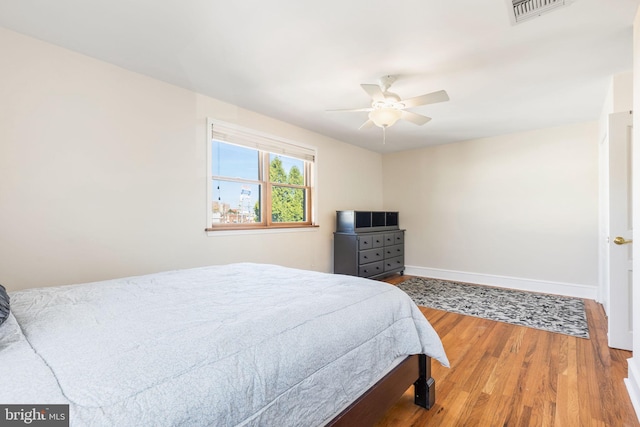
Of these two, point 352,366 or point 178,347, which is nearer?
point 178,347

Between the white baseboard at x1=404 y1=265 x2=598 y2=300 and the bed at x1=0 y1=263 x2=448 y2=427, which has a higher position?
the bed at x1=0 y1=263 x2=448 y2=427

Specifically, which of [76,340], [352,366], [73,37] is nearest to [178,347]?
[76,340]

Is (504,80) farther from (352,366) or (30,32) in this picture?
(30,32)

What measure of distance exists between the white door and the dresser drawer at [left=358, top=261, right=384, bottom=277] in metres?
2.69

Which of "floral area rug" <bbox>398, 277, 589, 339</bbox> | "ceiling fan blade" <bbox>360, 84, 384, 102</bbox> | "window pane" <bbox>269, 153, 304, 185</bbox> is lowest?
"floral area rug" <bbox>398, 277, 589, 339</bbox>

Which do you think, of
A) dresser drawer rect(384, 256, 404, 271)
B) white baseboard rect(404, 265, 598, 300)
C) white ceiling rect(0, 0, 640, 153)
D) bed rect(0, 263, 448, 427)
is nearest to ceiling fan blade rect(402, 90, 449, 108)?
white ceiling rect(0, 0, 640, 153)

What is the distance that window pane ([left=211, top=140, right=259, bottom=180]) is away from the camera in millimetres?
3383

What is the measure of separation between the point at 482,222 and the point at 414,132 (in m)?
1.85

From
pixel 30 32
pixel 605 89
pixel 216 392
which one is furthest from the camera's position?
pixel 605 89

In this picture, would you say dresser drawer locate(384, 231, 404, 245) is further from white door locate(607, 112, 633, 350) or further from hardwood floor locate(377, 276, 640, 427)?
white door locate(607, 112, 633, 350)

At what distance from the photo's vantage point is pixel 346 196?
5.14 m

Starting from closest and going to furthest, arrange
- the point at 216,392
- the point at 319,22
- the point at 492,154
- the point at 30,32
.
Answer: the point at 216,392, the point at 319,22, the point at 30,32, the point at 492,154

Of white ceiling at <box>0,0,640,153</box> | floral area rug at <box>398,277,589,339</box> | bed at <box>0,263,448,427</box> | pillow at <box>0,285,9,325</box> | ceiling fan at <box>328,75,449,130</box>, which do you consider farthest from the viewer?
floral area rug at <box>398,277,589,339</box>

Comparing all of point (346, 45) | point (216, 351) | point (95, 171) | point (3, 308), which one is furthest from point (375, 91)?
point (3, 308)
